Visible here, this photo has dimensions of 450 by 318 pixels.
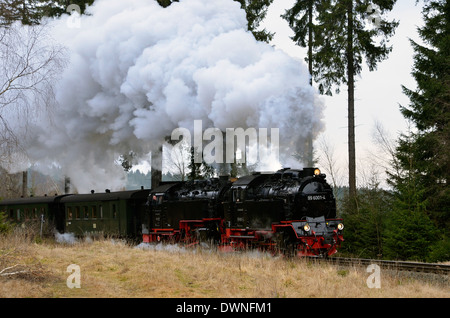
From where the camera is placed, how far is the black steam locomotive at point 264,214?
561 inches

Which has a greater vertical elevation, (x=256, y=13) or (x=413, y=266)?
(x=256, y=13)

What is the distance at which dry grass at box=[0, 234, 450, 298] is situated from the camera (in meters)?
8.84

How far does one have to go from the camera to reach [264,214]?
14609 millimetres

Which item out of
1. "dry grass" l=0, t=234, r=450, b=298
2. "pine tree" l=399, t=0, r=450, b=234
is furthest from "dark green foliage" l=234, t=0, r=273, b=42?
"dry grass" l=0, t=234, r=450, b=298

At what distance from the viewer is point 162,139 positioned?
2016 cm

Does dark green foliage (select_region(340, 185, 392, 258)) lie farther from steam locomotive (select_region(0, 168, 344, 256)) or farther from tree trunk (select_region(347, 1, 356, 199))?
steam locomotive (select_region(0, 168, 344, 256))

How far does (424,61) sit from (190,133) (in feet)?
30.6

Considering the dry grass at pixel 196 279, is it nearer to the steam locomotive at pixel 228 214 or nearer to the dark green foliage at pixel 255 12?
the steam locomotive at pixel 228 214

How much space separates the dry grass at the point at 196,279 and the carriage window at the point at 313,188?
217 cm

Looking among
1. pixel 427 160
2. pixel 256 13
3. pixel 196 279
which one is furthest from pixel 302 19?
pixel 196 279

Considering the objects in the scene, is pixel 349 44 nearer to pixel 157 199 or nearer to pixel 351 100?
pixel 351 100

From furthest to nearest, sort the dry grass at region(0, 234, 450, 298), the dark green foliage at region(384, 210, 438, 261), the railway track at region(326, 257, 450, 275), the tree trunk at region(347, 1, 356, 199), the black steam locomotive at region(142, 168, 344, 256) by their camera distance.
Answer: the tree trunk at region(347, 1, 356, 199)
the dark green foliage at region(384, 210, 438, 261)
the black steam locomotive at region(142, 168, 344, 256)
the railway track at region(326, 257, 450, 275)
the dry grass at region(0, 234, 450, 298)

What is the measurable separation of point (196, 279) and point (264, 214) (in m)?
4.74
